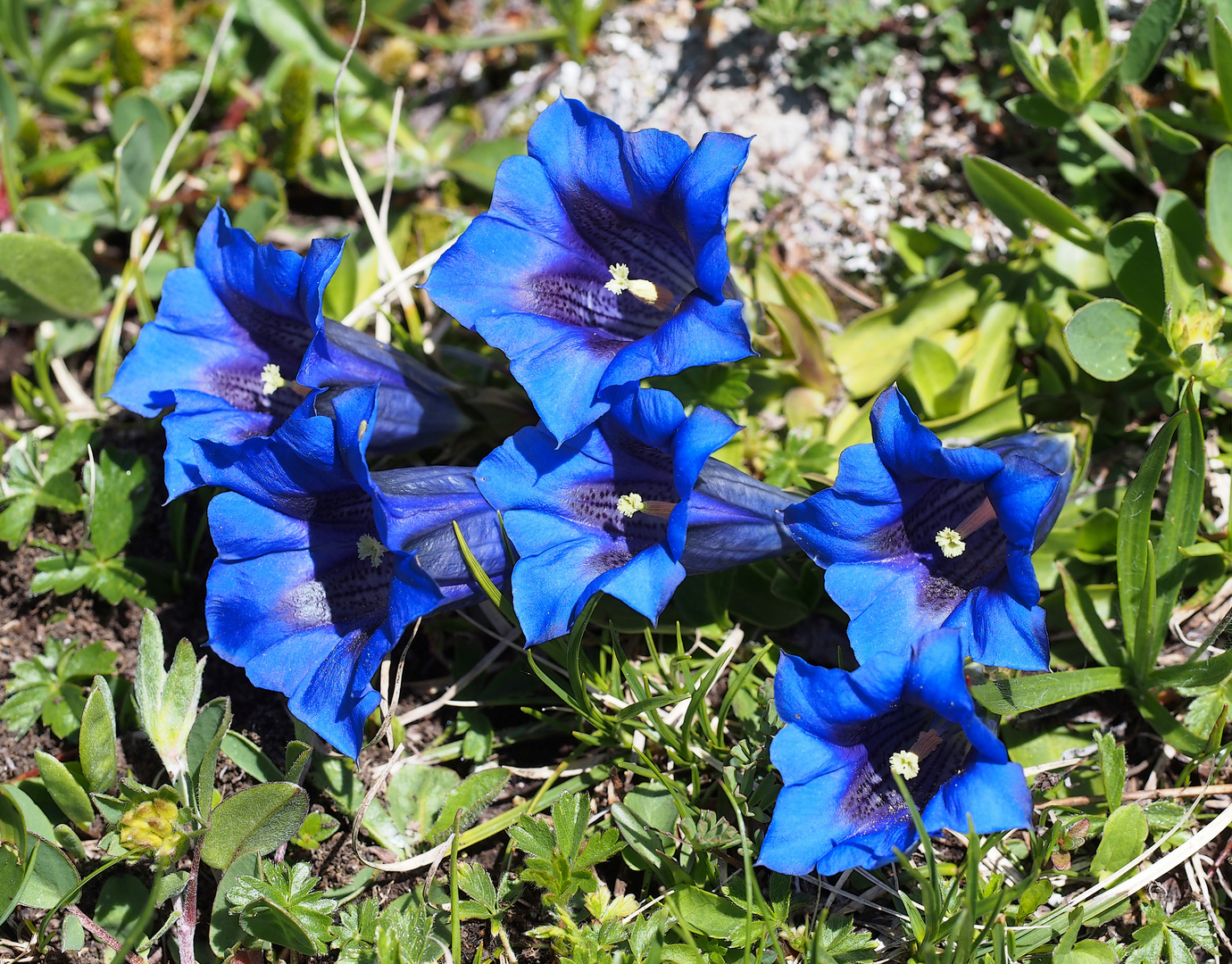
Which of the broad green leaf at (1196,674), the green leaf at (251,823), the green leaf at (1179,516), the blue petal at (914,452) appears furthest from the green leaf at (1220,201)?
the green leaf at (251,823)

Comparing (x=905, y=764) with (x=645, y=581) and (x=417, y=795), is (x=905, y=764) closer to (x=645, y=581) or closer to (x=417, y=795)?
(x=645, y=581)

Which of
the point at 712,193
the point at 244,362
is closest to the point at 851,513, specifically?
the point at 712,193

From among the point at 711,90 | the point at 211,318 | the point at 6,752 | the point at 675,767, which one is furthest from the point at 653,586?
the point at 711,90

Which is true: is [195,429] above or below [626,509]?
above

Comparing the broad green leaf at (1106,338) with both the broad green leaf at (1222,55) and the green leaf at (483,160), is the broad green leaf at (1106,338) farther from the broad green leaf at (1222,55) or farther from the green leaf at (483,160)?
the green leaf at (483,160)

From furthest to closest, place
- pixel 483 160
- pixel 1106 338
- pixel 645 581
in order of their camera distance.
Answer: pixel 483 160
pixel 1106 338
pixel 645 581
